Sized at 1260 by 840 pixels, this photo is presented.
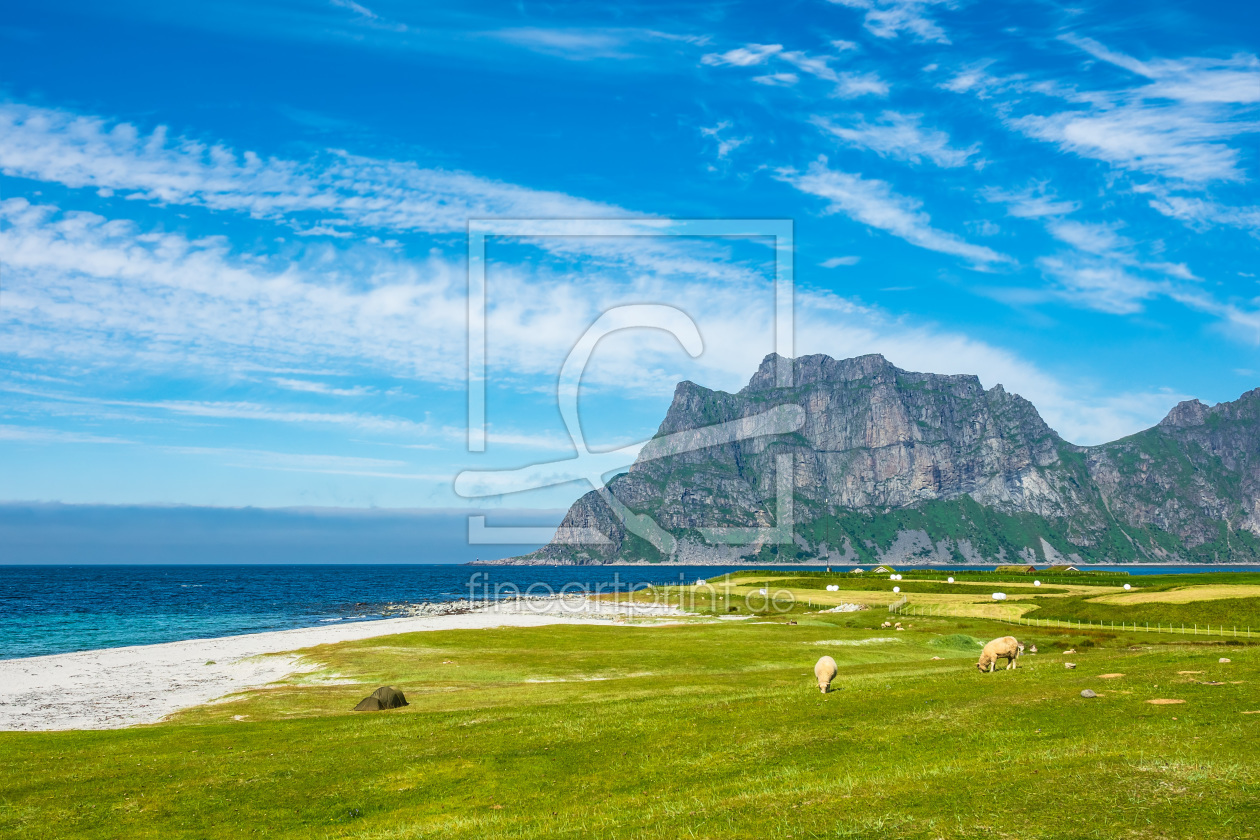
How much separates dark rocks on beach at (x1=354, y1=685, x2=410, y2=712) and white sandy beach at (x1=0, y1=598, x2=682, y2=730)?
13.1 metres

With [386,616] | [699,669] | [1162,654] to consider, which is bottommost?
[386,616]

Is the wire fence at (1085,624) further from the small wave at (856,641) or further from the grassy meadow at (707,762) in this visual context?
the grassy meadow at (707,762)

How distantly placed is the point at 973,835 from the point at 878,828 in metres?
1.77

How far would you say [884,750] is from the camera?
2305 centimetres

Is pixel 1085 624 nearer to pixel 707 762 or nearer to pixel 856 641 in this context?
pixel 856 641

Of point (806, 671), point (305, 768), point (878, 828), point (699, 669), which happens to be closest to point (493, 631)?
point (699, 669)

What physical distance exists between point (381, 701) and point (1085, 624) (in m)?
66.6

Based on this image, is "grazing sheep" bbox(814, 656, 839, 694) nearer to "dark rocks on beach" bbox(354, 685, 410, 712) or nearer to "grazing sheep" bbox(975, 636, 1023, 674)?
"grazing sheep" bbox(975, 636, 1023, 674)

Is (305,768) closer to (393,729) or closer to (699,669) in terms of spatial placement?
(393,729)

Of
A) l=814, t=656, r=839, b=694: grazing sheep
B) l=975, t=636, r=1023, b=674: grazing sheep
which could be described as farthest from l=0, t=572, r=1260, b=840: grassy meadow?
l=975, t=636, r=1023, b=674: grazing sheep

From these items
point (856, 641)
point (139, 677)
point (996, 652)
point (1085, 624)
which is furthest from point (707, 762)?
point (1085, 624)

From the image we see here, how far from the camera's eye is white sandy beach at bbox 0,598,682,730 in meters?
47.6

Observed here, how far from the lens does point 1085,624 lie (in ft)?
249

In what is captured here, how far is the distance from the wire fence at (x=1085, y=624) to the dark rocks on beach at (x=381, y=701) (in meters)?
Answer: 60.8
